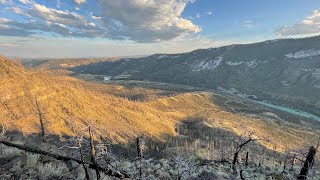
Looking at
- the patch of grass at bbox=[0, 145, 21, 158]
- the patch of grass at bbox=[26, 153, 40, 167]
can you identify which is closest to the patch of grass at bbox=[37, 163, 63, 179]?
the patch of grass at bbox=[26, 153, 40, 167]

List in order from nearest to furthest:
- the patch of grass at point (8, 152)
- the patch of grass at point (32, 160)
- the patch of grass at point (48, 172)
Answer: the patch of grass at point (48, 172) → the patch of grass at point (32, 160) → the patch of grass at point (8, 152)

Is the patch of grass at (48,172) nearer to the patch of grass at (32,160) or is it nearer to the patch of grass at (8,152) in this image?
the patch of grass at (32,160)

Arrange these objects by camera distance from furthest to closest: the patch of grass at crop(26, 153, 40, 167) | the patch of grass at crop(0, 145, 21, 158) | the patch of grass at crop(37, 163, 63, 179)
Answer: the patch of grass at crop(0, 145, 21, 158) → the patch of grass at crop(26, 153, 40, 167) → the patch of grass at crop(37, 163, 63, 179)

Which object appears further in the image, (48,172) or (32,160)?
(32,160)

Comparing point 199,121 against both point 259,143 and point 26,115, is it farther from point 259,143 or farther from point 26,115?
point 26,115

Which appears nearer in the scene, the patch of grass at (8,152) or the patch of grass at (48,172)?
the patch of grass at (48,172)

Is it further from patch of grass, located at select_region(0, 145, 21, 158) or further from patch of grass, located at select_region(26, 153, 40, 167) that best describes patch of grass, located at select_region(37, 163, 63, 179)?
patch of grass, located at select_region(0, 145, 21, 158)

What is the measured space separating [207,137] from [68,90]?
7443 cm

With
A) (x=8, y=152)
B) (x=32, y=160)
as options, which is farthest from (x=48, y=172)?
(x=8, y=152)

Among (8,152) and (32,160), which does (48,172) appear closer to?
(32,160)

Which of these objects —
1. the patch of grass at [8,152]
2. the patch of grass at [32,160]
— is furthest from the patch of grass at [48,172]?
the patch of grass at [8,152]

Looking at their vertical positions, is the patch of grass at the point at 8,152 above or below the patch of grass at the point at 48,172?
below

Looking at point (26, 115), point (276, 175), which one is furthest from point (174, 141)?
point (276, 175)

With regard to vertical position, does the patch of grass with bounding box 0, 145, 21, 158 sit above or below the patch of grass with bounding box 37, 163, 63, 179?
→ below
